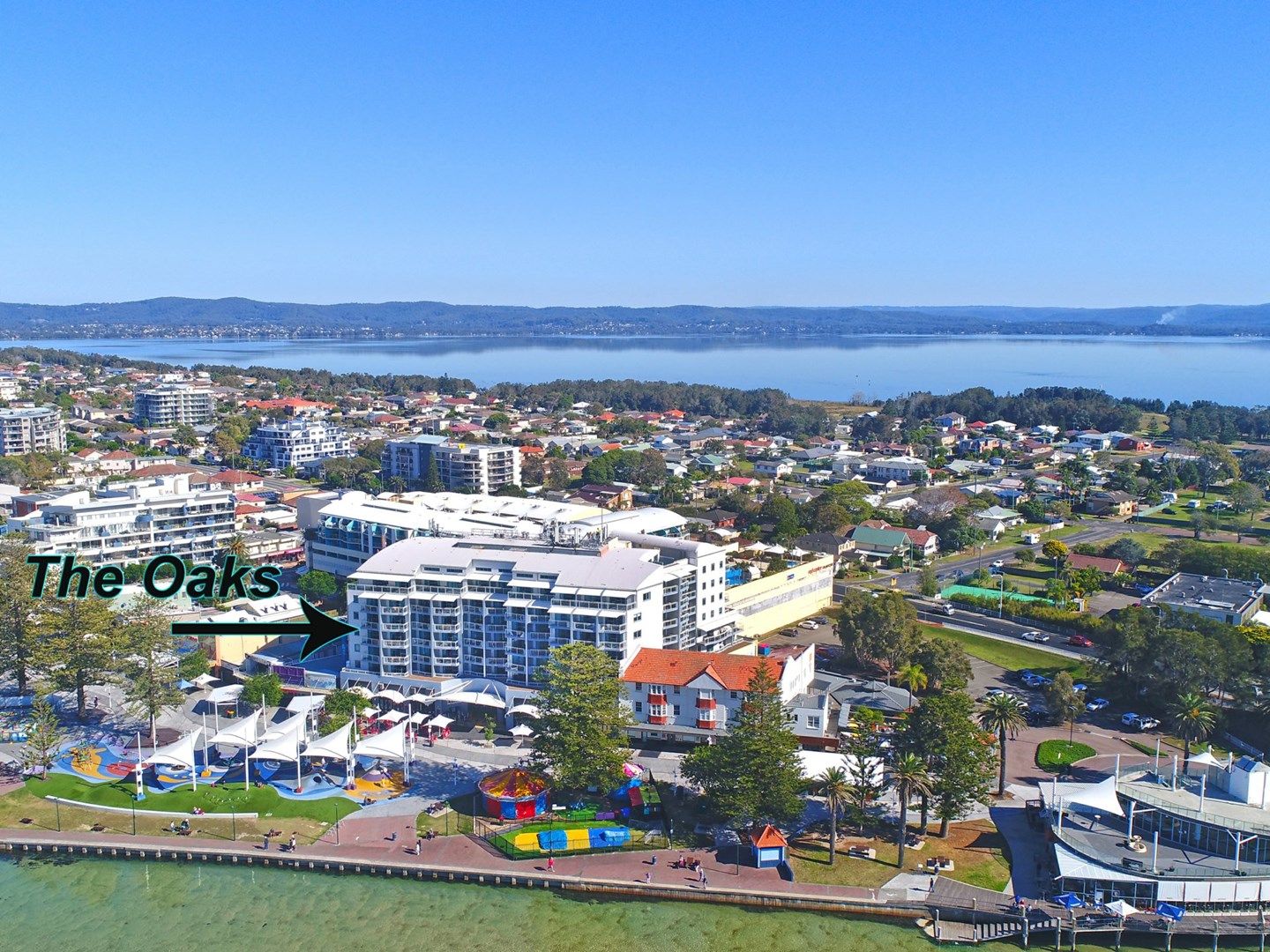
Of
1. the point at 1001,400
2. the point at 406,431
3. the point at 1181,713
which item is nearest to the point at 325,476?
the point at 406,431

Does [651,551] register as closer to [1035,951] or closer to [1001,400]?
[1035,951]

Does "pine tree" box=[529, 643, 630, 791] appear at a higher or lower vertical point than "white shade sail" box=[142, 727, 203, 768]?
higher

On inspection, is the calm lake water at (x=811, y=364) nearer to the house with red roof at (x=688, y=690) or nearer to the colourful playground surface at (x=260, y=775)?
the house with red roof at (x=688, y=690)

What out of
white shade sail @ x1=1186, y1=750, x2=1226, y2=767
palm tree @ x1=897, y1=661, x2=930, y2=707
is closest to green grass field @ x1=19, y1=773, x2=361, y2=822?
palm tree @ x1=897, y1=661, x2=930, y2=707

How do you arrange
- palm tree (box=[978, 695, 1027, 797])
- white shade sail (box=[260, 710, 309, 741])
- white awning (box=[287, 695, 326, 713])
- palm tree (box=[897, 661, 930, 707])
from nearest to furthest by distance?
palm tree (box=[978, 695, 1027, 797])
white shade sail (box=[260, 710, 309, 741])
white awning (box=[287, 695, 326, 713])
palm tree (box=[897, 661, 930, 707])

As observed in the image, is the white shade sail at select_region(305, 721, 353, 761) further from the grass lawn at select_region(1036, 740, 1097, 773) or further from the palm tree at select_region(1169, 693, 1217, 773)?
the palm tree at select_region(1169, 693, 1217, 773)

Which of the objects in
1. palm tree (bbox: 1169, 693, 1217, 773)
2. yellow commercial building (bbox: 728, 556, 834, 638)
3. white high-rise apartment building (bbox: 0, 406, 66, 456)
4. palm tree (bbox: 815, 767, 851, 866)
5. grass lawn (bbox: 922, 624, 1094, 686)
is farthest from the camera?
white high-rise apartment building (bbox: 0, 406, 66, 456)

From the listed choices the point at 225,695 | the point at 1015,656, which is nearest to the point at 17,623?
the point at 225,695
